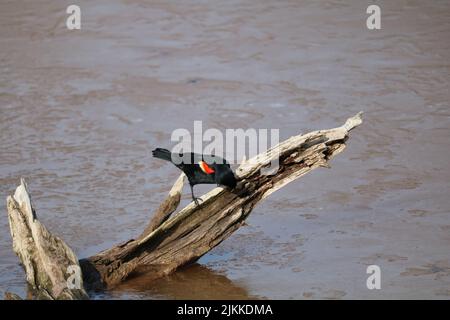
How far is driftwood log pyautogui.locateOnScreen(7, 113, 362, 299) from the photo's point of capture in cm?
596

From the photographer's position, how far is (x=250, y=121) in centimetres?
959

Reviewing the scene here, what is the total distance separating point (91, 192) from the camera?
8.12 meters

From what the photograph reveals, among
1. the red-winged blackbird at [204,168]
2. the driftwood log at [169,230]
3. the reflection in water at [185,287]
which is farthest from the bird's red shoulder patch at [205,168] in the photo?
the reflection in water at [185,287]

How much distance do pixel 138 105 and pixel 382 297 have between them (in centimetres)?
472

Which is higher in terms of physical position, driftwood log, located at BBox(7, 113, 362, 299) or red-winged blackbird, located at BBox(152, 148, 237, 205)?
red-winged blackbird, located at BBox(152, 148, 237, 205)

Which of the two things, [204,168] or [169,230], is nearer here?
[204,168]

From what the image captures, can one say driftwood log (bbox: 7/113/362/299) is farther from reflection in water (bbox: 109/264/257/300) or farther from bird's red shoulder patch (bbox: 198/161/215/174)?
bird's red shoulder patch (bbox: 198/161/215/174)

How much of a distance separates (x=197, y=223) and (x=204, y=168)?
0.59m

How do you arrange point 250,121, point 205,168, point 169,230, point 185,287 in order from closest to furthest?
point 205,168
point 169,230
point 185,287
point 250,121

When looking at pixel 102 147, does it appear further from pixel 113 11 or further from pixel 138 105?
pixel 113 11

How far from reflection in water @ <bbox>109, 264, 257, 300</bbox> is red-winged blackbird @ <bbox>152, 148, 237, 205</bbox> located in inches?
28.6

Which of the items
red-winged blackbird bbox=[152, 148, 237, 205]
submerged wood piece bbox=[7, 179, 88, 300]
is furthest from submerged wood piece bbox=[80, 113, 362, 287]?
submerged wood piece bbox=[7, 179, 88, 300]

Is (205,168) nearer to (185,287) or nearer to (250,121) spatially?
(185,287)

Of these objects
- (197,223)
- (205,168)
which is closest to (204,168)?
(205,168)
